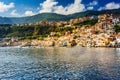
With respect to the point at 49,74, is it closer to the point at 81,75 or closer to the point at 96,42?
the point at 81,75

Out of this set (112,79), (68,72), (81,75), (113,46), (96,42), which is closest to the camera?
(112,79)

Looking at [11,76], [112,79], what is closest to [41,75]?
[11,76]

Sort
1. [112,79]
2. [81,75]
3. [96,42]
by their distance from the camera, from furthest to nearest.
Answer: [96,42]
[81,75]
[112,79]

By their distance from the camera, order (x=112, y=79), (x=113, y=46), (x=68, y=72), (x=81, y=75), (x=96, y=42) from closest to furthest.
→ (x=112, y=79)
(x=81, y=75)
(x=68, y=72)
(x=113, y=46)
(x=96, y=42)

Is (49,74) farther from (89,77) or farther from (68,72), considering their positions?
(89,77)

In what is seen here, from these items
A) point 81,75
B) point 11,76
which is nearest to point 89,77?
point 81,75

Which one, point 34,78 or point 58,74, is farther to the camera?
Answer: point 58,74

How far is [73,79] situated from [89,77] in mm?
4212

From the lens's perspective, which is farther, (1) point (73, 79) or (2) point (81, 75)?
(2) point (81, 75)

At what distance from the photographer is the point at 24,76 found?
5950cm

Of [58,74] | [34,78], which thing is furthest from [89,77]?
[34,78]

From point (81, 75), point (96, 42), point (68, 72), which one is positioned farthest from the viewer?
point (96, 42)

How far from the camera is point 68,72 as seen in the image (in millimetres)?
64375

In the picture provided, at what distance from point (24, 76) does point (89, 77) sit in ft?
51.0
